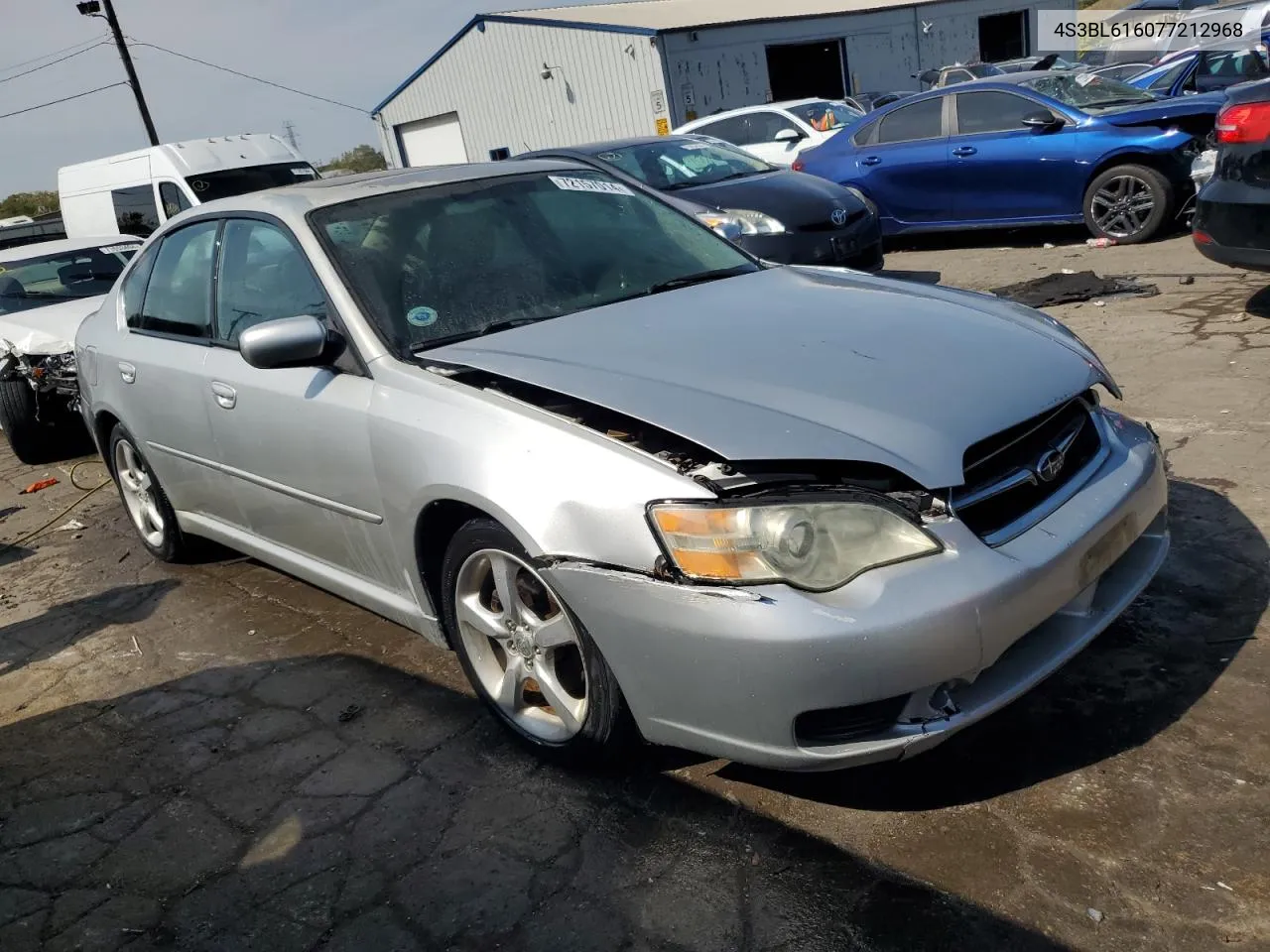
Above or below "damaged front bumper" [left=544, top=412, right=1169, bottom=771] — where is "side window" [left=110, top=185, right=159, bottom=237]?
above

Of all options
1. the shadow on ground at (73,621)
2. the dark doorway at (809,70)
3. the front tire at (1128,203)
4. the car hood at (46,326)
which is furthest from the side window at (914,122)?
the dark doorway at (809,70)

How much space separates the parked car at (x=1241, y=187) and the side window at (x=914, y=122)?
4.43 metres

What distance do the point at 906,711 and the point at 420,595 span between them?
4.84ft

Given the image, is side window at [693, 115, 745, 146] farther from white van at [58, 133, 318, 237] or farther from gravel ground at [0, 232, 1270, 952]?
gravel ground at [0, 232, 1270, 952]

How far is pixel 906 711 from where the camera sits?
7.79ft

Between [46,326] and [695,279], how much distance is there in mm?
5896

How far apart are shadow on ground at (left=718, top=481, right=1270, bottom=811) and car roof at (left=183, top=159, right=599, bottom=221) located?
86.5 inches

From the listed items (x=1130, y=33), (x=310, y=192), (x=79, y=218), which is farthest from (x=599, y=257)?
(x=1130, y=33)

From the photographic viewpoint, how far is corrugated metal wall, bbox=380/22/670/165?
81.6ft

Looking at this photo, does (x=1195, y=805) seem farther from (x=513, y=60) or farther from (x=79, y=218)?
(x=513, y=60)

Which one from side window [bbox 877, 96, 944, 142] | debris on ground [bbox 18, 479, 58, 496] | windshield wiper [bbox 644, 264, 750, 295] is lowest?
debris on ground [bbox 18, 479, 58, 496]

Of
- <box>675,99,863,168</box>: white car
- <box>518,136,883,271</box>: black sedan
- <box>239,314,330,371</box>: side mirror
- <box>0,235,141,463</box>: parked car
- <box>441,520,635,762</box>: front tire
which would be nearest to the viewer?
<box>441,520,635,762</box>: front tire

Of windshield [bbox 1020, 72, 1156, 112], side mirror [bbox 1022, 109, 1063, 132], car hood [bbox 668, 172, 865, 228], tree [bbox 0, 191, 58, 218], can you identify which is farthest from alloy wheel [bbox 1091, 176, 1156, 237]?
tree [bbox 0, 191, 58, 218]

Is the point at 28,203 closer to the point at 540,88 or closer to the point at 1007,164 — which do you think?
the point at 540,88
